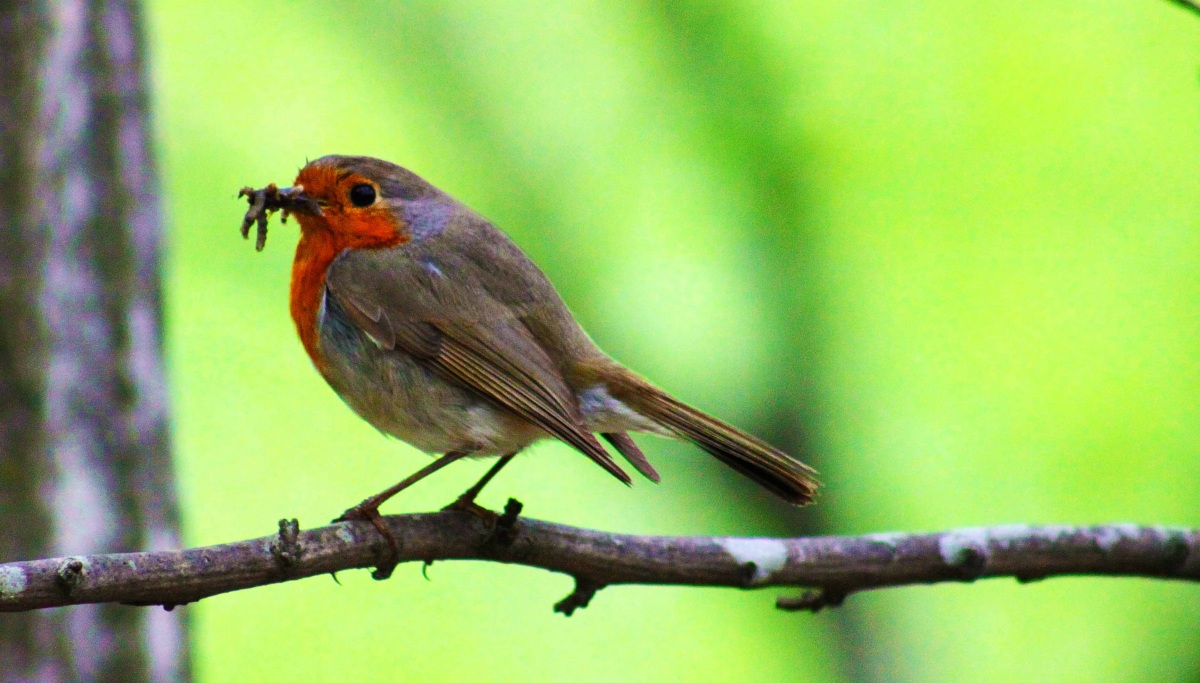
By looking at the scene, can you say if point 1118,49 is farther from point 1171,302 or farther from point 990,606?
point 990,606

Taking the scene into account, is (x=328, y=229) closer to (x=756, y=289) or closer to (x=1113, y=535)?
(x=1113, y=535)

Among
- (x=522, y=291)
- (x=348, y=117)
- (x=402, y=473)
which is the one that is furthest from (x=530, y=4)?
(x=522, y=291)

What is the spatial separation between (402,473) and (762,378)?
2979 millimetres

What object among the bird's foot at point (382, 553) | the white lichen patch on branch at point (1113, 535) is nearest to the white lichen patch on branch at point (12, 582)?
the bird's foot at point (382, 553)

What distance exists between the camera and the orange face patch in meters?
3.76

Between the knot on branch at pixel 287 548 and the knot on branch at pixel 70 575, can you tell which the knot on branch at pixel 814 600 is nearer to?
the knot on branch at pixel 287 548

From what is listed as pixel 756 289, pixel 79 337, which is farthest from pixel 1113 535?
pixel 756 289

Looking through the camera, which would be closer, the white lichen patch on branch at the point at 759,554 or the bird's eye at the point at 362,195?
the white lichen patch on branch at the point at 759,554

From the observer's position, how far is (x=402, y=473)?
25.2ft

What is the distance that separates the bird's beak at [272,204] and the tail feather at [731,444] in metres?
1.08

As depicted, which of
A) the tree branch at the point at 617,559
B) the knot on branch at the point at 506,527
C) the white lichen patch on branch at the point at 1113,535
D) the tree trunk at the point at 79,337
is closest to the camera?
the tree branch at the point at 617,559

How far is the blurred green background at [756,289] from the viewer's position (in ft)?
26.1

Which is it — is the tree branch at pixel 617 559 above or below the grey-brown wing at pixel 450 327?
below

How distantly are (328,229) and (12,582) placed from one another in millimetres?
1801
